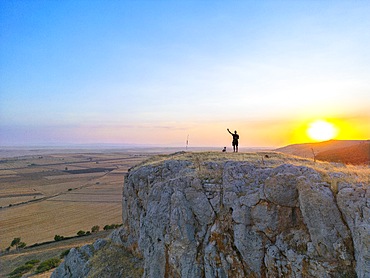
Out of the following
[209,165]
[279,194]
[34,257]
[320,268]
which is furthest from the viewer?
[34,257]

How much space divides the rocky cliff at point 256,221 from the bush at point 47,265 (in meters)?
19.0

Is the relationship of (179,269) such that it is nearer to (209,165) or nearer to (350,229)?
(209,165)

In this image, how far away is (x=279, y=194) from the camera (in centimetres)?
1260

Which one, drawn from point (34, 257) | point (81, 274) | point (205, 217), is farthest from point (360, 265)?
point (34, 257)

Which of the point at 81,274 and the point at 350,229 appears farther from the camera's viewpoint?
the point at 81,274

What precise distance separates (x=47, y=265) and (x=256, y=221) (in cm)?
2817

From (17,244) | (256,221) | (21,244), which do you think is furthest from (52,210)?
(256,221)

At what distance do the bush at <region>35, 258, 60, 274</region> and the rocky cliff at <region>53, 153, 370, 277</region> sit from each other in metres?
19.0

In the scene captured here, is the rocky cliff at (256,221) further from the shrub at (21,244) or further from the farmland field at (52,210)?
the farmland field at (52,210)

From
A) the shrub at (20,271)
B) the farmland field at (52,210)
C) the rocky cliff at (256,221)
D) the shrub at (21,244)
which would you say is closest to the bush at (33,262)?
the shrub at (20,271)

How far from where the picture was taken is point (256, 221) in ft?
42.2

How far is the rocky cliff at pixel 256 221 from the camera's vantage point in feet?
34.4

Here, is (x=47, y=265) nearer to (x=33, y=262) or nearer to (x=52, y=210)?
(x=33, y=262)

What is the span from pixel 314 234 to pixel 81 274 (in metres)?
18.6
